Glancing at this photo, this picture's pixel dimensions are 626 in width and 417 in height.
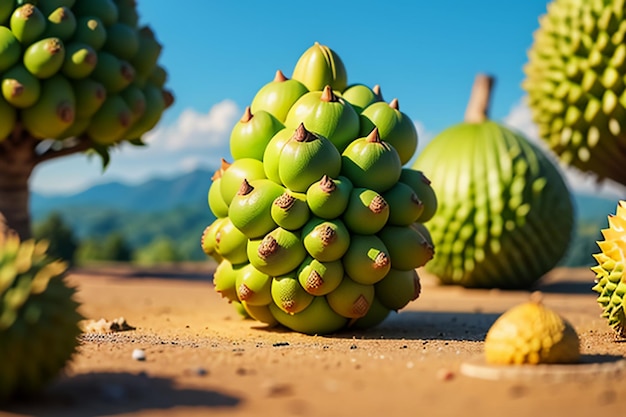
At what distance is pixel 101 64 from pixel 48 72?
0.80 metres

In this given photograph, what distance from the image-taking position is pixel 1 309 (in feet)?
10.3

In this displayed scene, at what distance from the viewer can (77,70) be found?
916cm

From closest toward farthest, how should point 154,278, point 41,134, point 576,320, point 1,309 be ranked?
1. point 1,309
2. point 576,320
3. point 41,134
4. point 154,278

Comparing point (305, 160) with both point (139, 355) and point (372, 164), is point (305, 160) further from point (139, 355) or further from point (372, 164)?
point (139, 355)

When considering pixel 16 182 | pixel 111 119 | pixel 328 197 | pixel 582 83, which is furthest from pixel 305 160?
pixel 16 182

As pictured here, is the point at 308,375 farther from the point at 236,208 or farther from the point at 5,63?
the point at 5,63

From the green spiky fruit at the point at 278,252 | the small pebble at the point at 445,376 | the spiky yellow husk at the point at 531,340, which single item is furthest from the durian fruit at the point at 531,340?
the green spiky fruit at the point at 278,252

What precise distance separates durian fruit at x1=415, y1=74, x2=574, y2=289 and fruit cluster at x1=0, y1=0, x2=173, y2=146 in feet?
13.6

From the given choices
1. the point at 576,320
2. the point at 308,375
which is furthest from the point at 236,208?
the point at 576,320

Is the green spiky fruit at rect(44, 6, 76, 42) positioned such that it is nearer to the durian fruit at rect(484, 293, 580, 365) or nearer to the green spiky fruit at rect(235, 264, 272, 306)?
the green spiky fruit at rect(235, 264, 272, 306)

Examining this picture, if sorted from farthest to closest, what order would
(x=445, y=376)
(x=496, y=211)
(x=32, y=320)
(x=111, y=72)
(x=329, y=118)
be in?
(x=111, y=72) → (x=496, y=211) → (x=329, y=118) → (x=445, y=376) → (x=32, y=320)

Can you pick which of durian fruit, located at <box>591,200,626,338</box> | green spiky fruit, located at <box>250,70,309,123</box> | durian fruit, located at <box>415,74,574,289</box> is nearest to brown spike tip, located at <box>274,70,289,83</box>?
green spiky fruit, located at <box>250,70,309,123</box>

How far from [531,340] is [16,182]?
27.7 ft

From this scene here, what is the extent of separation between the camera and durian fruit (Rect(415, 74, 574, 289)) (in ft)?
30.8
